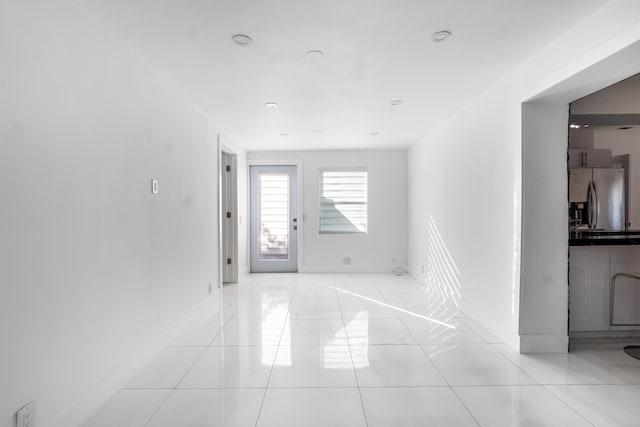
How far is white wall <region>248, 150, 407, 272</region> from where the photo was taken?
21.2ft

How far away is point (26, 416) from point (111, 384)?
66 cm

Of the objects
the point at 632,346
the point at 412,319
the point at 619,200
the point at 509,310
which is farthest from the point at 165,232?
the point at 619,200

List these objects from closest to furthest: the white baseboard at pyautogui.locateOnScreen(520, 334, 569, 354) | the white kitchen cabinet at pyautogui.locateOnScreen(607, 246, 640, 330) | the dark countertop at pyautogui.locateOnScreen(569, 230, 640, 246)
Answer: the white baseboard at pyautogui.locateOnScreen(520, 334, 569, 354), the dark countertop at pyautogui.locateOnScreen(569, 230, 640, 246), the white kitchen cabinet at pyautogui.locateOnScreen(607, 246, 640, 330)

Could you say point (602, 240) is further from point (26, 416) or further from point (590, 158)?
point (26, 416)

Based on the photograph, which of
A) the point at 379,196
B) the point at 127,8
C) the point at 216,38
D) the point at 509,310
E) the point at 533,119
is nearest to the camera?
the point at 127,8

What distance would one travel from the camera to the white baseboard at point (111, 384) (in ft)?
6.04

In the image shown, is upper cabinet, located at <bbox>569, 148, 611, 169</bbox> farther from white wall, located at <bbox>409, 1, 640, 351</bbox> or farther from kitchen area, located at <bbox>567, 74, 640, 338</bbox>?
white wall, located at <bbox>409, 1, 640, 351</bbox>

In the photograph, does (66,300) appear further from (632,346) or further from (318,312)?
(632,346)

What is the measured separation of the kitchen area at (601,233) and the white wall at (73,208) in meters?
3.63

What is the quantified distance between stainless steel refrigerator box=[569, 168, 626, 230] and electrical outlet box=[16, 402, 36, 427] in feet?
15.8

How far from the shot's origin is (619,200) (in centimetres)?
383

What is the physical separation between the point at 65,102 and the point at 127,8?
653 mm

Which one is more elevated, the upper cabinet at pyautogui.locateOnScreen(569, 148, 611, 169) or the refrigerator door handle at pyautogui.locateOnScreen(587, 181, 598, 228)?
the upper cabinet at pyautogui.locateOnScreen(569, 148, 611, 169)

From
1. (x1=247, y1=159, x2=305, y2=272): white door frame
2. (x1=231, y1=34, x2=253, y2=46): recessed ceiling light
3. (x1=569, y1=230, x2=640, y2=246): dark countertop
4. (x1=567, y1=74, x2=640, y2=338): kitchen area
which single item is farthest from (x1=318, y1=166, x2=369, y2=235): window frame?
(x1=231, y1=34, x2=253, y2=46): recessed ceiling light
